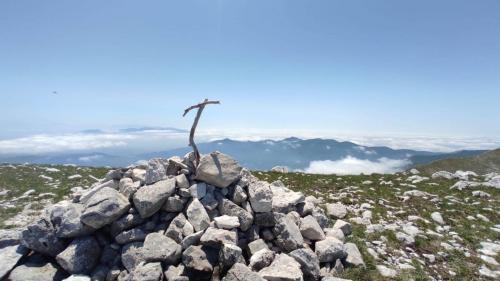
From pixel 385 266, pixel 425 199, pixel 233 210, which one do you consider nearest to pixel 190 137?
pixel 233 210

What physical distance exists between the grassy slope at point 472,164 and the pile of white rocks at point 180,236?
64002mm

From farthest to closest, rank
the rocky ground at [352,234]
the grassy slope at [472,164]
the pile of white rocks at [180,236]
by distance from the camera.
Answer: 1. the grassy slope at [472,164]
2. the rocky ground at [352,234]
3. the pile of white rocks at [180,236]

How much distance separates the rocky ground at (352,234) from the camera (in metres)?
10.8

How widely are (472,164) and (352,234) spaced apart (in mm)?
70309

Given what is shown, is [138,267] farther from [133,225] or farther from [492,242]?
[492,242]

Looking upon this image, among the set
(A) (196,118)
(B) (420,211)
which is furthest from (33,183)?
(B) (420,211)

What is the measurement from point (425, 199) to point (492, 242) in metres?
6.84

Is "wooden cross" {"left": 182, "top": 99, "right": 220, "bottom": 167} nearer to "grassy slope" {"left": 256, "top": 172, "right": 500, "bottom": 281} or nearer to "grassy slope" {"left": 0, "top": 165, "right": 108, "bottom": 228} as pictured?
"grassy slope" {"left": 256, "top": 172, "right": 500, "bottom": 281}

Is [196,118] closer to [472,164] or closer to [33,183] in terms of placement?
[33,183]

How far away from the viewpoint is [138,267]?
995 cm

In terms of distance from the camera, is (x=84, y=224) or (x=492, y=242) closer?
(x=84, y=224)

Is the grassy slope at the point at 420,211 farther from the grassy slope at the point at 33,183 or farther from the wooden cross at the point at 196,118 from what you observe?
the grassy slope at the point at 33,183

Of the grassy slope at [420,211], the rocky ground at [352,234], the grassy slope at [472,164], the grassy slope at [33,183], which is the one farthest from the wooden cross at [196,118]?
the grassy slope at [472,164]

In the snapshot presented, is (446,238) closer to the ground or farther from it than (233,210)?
closer to the ground
